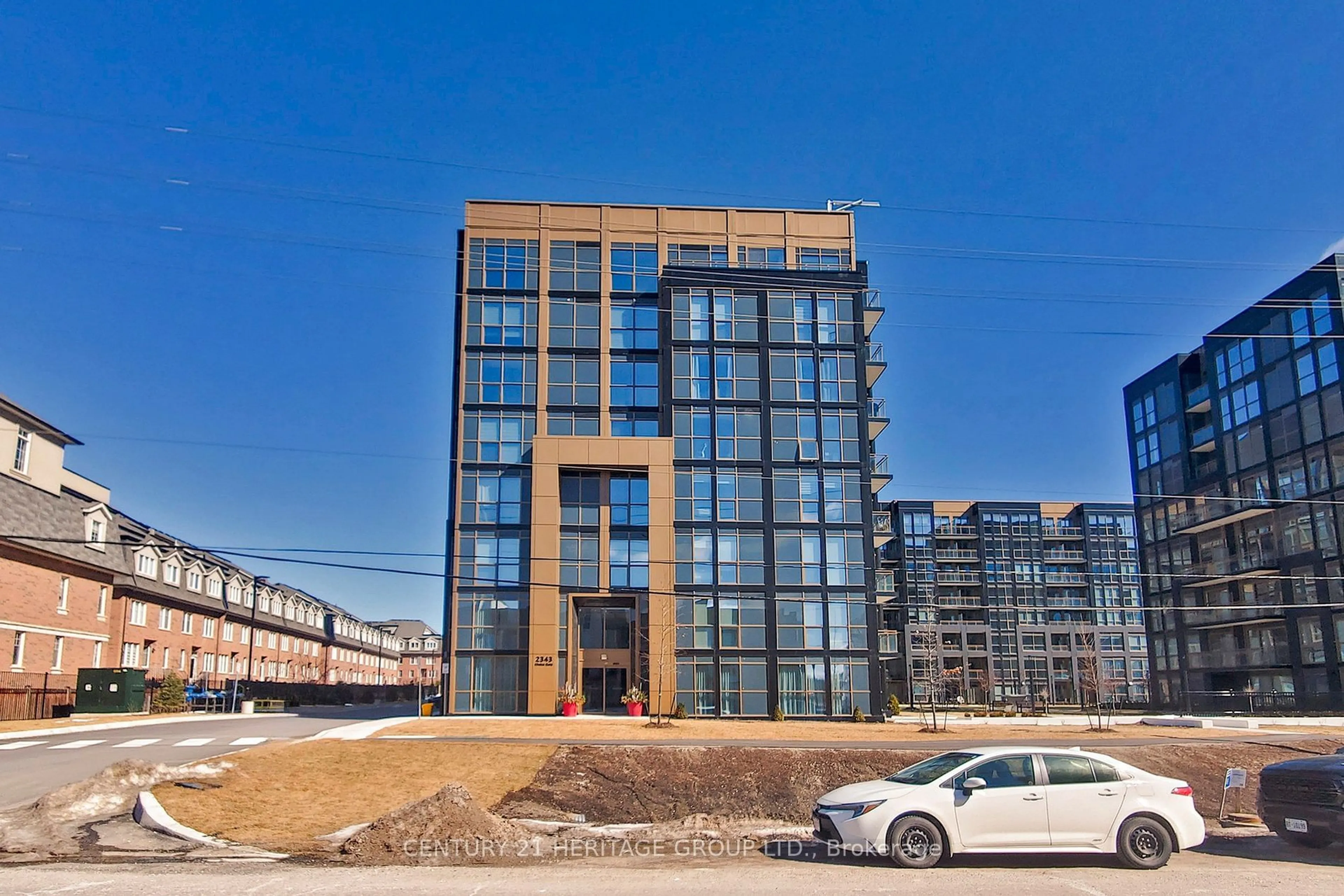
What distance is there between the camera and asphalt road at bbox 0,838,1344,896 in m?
11.3

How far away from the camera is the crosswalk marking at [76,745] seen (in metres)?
27.3

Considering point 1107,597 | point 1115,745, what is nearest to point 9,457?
point 1115,745

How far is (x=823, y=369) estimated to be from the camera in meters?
52.8

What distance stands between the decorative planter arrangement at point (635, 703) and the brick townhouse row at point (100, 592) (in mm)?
19021

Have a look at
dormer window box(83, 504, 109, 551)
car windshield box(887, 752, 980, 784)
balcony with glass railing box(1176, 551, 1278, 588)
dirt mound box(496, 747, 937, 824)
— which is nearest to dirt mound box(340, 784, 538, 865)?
dirt mound box(496, 747, 937, 824)

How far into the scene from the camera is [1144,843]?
13281mm

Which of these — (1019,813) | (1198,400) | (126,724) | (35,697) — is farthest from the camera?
(1198,400)

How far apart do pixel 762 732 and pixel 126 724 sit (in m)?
23.5

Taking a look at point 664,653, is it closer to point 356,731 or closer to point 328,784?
point 356,731

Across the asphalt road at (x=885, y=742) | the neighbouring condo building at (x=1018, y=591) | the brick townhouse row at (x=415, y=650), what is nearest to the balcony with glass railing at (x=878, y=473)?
the asphalt road at (x=885, y=742)

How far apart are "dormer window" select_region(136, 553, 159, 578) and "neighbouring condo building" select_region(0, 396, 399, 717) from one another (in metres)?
0.08

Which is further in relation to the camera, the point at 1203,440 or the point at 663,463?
the point at 1203,440

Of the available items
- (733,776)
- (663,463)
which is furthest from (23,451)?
(733,776)

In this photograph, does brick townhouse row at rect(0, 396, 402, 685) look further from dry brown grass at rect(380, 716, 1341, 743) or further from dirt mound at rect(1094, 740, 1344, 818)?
dirt mound at rect(1094, 740, 1344, 818)
